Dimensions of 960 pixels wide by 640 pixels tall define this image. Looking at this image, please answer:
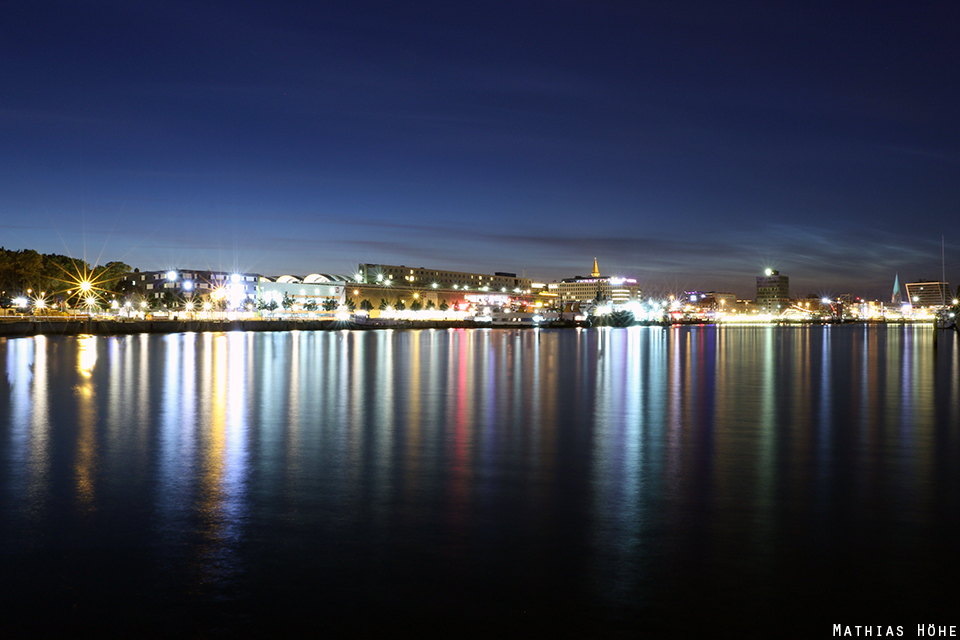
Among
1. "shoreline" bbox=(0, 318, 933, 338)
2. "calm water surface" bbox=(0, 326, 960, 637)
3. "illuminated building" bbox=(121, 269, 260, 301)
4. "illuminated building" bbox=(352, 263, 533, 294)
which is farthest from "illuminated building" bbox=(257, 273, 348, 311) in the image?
"calm water surface" bbox=(0, 326, 960, 637)

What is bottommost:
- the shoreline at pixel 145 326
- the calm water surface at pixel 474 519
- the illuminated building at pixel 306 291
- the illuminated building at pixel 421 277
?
the calm water surface at pixel 474 519

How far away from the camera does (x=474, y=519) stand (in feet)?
21.7

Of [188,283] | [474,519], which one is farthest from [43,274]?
[474,519]

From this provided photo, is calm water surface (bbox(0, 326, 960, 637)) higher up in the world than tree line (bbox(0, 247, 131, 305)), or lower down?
lower down

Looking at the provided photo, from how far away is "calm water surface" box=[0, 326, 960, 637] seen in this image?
468 cm

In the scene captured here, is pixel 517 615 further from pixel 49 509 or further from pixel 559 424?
pixel 559 424

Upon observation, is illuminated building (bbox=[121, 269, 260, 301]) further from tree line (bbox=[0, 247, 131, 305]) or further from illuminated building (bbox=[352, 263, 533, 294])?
illuminated building (bbox=[352, 263, 533, 294])

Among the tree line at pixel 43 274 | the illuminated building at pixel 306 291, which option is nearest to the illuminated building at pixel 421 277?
the illuminated building at pixel 306 291

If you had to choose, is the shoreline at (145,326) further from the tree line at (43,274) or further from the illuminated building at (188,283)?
the illuminated building at (188,283)

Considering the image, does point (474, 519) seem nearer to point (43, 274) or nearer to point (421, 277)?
point (43, 274)

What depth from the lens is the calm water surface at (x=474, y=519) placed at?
184 inches

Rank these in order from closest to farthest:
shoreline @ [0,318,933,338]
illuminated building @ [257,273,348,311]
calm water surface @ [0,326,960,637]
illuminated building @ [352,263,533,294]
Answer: calm water surface @ [0,326,960,637] < shoreline @ [0,318,933,338] < illuminated building @ [257,273,348,311] < illuminated building @ [352,263,533,294]

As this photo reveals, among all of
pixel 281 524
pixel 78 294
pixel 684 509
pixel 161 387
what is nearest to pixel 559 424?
pixel 684 509

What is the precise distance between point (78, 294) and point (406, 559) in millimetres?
113867
